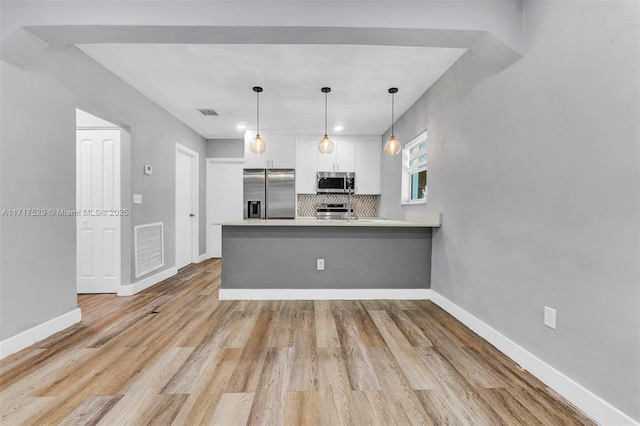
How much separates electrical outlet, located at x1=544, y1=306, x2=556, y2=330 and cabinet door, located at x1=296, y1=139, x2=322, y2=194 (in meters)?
4.25

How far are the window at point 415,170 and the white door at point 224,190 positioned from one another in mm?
3370

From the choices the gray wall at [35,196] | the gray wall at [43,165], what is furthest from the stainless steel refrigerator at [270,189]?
the gray wall at [35,196]

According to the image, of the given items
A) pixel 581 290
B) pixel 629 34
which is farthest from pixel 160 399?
pixel 629 34

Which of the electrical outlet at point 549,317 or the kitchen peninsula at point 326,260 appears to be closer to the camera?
the electrical outlet at point 549,317

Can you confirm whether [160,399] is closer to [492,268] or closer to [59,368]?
[59,368]

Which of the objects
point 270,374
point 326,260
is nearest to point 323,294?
point 326,260

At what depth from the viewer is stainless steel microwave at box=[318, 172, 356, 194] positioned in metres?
5.57

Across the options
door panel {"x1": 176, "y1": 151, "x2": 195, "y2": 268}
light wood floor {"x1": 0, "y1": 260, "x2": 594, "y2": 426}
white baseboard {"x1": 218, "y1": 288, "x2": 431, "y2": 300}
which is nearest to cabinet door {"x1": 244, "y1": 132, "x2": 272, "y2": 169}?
door panel {"x1": 176, "y1": 151, "x2": 195, "y2": 268}

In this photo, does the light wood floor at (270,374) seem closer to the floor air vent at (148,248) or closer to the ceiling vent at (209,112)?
the floor air vent at (148,248)

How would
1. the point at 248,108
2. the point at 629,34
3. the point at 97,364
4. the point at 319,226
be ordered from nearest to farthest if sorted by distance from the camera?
the point at 629,34
the point at 97,364
the point at 319,226
the point at 248,108

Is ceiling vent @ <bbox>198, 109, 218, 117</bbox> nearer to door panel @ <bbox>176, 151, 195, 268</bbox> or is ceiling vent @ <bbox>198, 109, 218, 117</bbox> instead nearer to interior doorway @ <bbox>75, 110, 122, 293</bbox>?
door panel @ <bbox>176, 151, 195, 268</bbox>

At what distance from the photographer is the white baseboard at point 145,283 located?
3510 millimetres

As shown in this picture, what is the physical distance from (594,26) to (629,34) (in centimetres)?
21

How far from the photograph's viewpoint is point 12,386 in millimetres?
1696
